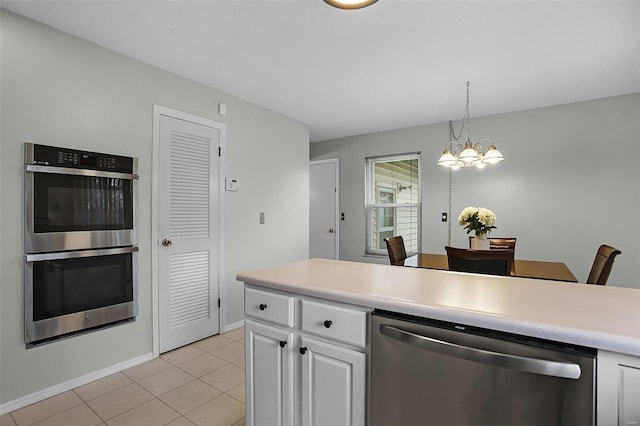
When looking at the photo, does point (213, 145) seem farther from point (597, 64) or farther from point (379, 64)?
point (597, 64)

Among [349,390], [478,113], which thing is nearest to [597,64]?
[478,113]

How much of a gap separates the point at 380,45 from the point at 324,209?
3.42 meters

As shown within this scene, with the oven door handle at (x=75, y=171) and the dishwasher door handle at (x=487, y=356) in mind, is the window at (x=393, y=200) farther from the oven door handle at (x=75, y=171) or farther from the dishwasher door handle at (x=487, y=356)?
the dishwasher door handle at (x=487, y=356)

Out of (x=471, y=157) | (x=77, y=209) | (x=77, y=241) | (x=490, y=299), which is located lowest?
(x=490, y=299)

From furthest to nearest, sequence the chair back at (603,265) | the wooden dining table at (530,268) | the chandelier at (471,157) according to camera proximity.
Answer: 1. the chandelier at (471,157)
2. the wooden dining table at (530,268)
3. the chair back at (603,265)

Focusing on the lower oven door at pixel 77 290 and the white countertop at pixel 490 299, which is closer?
the white countertop at pixel 490 299

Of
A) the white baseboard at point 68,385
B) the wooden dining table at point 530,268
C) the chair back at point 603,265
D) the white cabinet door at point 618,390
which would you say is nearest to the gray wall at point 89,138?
the white baseboard at point 68,385

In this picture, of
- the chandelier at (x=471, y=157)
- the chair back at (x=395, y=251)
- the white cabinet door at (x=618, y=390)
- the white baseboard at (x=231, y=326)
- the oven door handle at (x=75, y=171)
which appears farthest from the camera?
the white baseboard at (x=231, y=326)

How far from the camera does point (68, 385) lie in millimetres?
2238

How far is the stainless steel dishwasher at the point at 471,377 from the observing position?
0.89m

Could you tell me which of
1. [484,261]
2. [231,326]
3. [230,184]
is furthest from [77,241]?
[484,261]

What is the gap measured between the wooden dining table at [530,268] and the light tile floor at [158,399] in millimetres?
1757

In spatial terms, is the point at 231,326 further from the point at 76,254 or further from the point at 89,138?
the point at 89,138

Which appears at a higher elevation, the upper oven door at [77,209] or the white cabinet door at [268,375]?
the upper oven door at [77,209]
